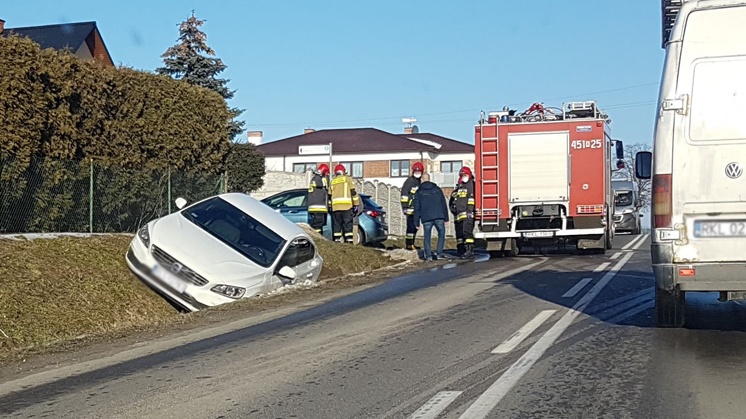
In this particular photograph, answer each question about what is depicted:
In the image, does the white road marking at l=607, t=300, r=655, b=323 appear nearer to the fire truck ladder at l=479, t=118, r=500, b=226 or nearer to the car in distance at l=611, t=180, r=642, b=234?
the fire truck ladder at l=479, t=118, r=500, b=226

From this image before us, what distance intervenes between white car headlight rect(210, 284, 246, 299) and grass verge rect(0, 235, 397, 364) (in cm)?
19

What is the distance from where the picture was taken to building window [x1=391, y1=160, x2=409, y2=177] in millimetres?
66250

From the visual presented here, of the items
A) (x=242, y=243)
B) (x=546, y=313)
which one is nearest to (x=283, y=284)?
(x=242, y=243)

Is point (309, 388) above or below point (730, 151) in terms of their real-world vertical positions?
below

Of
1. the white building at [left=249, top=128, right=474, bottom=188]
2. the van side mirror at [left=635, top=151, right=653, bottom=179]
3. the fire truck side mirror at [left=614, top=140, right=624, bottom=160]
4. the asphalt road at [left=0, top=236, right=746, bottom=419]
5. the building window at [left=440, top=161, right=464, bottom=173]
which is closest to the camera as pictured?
the asphalt road at [left=0, top=236, right=746, bottom=419]

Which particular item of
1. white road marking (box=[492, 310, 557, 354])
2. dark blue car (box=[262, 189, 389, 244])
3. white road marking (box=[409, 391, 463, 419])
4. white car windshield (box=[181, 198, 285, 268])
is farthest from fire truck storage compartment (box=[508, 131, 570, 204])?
white road marking (box=[409, 391, 463, 419])

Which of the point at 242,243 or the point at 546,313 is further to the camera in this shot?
the point at 242,243

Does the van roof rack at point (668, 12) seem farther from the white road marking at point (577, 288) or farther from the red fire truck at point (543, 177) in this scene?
the white road marking at point (577, 288)

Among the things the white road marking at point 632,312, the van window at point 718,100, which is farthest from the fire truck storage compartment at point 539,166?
the van window at point 718,100

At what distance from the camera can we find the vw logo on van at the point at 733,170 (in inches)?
307

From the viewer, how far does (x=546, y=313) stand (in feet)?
33.8

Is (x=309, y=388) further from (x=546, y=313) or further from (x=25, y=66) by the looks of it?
(x=25, y=66)

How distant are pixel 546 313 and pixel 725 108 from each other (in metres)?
3.42

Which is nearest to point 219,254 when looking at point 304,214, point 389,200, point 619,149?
point 304,214
